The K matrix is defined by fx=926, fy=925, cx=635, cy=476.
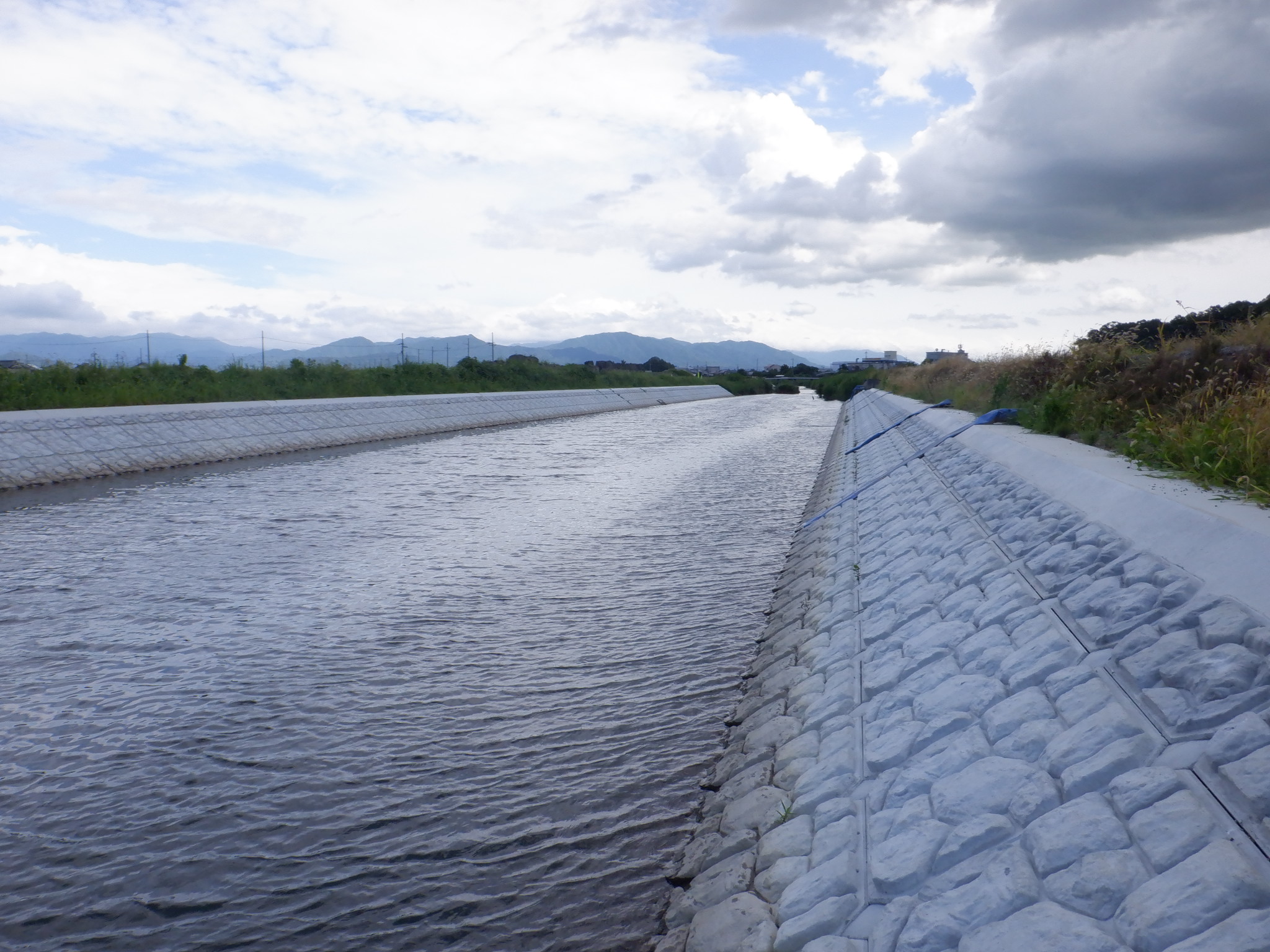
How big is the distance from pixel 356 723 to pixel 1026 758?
4417mm

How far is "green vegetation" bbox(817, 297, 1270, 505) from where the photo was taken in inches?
285

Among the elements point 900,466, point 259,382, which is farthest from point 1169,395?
point 259,382

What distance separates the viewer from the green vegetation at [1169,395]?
7.23 metres

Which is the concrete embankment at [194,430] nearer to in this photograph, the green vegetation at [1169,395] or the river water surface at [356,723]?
the river water surface at [356,723]

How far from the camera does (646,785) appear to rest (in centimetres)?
574

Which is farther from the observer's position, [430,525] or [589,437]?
[589,437]

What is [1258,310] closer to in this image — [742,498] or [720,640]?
[742,498]

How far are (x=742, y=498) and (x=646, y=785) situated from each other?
12745mm

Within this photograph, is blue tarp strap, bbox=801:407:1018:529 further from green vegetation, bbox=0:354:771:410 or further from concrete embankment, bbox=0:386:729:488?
green vegetation, bbox=0:354:771:410

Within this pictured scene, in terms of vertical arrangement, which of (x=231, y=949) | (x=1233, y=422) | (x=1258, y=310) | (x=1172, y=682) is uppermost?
(x=1258, y=310)

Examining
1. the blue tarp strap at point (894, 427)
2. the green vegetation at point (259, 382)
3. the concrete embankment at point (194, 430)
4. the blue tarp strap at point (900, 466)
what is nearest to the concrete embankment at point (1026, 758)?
the blue tarp strap at point (900, 466)

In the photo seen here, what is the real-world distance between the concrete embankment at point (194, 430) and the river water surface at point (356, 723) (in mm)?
3944

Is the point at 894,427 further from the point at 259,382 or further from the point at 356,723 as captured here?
the point at 259,382

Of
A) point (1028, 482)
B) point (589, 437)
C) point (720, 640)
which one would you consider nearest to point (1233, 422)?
point (1028, 482)
